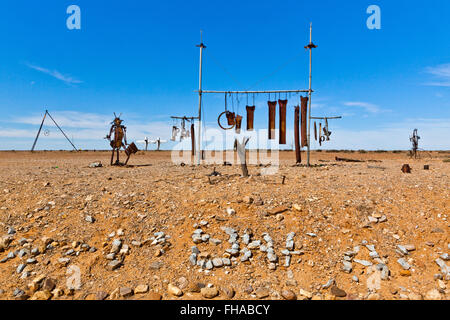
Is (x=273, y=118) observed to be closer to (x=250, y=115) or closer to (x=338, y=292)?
(x=250, y=115)

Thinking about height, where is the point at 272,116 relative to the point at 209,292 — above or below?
above

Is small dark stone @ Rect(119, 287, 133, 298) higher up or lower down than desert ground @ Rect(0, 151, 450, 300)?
lower down

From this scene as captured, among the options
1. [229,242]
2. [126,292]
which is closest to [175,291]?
[126,292]

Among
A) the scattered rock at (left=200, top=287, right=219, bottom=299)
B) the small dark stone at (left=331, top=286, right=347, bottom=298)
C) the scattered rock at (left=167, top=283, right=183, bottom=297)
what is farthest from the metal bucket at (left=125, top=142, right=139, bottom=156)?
the small dark stone at (left=331, top=286, right=347, bottom=298)

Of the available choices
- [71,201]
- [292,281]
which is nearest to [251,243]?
[292,281]

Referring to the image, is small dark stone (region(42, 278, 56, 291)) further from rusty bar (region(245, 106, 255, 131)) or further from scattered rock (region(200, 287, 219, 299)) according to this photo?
rusty bar (region(245, 106, 255, 131))

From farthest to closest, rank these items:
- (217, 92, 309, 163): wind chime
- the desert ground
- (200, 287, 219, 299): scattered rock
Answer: (217, 92, 309, 163): wind chime, the desert ground, (200, 287, 219, 299): scattered rock

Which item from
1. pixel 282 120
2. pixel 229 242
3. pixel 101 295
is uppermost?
pixel 282 120

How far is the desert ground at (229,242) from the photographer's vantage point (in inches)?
163

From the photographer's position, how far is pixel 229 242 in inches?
203

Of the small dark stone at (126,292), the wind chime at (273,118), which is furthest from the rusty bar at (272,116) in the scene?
the small dark stone at (126,292)

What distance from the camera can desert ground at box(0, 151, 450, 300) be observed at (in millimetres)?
4145

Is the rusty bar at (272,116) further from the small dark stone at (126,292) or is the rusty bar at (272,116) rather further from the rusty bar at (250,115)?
the small dark stone at (126,292)

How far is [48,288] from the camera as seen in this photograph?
4.21 m
